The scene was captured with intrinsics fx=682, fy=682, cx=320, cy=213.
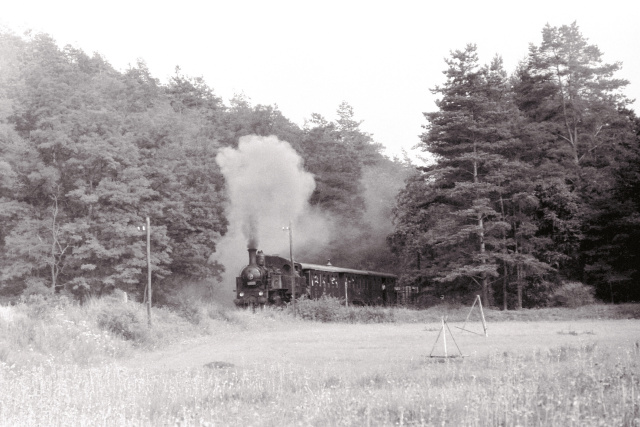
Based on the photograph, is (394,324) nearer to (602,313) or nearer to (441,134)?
(602,313)

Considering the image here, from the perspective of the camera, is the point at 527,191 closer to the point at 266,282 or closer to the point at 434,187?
the point at 434,187

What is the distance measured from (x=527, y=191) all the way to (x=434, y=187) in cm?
579

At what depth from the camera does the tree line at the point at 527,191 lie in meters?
39.1

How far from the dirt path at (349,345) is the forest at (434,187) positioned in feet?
43.9

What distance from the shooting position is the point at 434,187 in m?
43.8

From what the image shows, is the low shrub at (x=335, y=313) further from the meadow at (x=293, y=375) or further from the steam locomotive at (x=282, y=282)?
the meadow at (x=293, y=375)

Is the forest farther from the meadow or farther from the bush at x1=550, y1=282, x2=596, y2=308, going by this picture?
the meadow

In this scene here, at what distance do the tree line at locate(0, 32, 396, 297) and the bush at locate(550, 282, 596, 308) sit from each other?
901 inches

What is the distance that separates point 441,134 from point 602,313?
1582 centimetres

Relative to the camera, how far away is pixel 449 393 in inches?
407

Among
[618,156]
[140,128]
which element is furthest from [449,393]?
[140,128]

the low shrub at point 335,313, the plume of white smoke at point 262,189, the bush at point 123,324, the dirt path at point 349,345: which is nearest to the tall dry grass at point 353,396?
the dirt path at point 349,345

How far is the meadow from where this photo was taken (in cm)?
924

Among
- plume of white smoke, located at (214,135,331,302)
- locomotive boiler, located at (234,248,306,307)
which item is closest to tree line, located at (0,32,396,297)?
plume of white smoke, located at (214,135,331,302)
